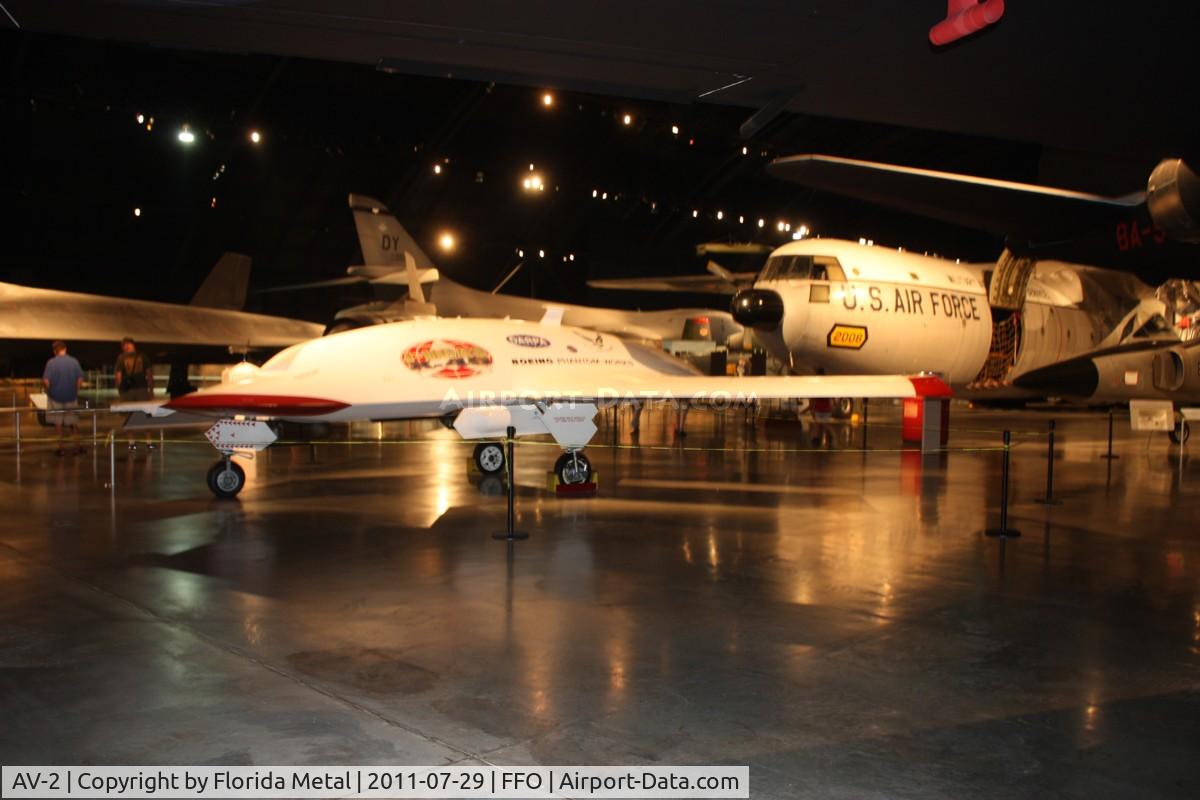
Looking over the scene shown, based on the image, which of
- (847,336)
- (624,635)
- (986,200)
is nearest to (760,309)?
(847,336)

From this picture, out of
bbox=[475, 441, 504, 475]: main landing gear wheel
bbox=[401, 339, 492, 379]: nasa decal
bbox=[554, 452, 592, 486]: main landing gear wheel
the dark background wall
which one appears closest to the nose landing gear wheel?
the dark background wall

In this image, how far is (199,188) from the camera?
31562mm

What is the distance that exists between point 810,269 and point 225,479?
9115 mm

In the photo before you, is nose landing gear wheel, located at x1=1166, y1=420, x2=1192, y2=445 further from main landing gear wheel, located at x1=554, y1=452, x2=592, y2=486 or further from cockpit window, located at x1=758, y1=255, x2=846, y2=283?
main landing gear wheel, located at x1=554, y1=452, x2=592, y2=486

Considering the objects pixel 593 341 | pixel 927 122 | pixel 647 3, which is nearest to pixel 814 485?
pixel 593 341

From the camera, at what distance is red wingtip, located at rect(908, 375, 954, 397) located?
10.8 m

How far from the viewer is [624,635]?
5.44 meters

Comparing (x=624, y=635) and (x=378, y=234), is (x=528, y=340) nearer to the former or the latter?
(x=624, y=635)

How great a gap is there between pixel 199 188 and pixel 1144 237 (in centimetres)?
3243

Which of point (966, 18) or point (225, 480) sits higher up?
point (966, 18)

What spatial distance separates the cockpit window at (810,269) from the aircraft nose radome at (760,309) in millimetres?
424

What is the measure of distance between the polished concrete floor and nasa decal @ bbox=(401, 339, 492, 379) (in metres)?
1.51

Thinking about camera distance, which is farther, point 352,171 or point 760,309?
point 352,171

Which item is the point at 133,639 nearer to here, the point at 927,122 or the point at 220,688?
the point at 220,688
